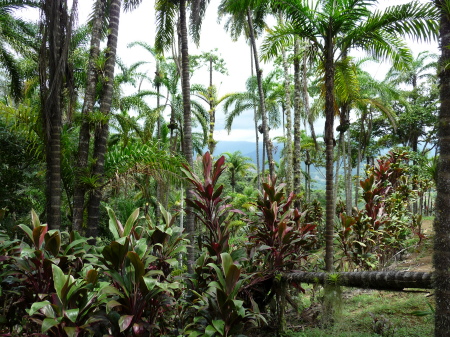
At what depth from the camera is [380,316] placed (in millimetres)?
3928

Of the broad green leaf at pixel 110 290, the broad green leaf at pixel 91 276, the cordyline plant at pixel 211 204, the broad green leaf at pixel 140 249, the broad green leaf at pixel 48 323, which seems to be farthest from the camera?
the cordyline plant at pixel 211 204

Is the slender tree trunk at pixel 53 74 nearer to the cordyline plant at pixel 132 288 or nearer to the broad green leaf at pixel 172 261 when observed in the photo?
the cordyline plant at pixel 132 288

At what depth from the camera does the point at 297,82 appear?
38.0ft

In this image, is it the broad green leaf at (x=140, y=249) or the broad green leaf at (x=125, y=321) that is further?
the broad green leaf at (x=140, y=249)

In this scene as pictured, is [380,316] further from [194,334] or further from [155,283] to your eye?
[155,283]

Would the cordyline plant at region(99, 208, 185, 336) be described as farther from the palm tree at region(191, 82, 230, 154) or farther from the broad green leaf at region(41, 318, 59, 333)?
the palm tree at region(191, 82, 230, 154)

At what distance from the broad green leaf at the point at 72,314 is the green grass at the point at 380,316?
2.43 m

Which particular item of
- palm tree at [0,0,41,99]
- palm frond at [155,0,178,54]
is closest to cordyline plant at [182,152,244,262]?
palm frond at [155,0,178,54]

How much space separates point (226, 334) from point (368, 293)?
155 inches

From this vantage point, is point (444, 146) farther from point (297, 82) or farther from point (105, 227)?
point (105, 227)

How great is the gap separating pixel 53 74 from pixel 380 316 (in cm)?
577

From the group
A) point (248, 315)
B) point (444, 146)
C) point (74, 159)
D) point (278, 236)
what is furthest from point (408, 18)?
point (74, 159)

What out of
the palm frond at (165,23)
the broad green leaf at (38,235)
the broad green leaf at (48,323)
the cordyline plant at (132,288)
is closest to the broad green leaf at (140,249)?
the cordyline plant at (132,288)

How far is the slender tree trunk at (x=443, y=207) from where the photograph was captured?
9.07 feet
